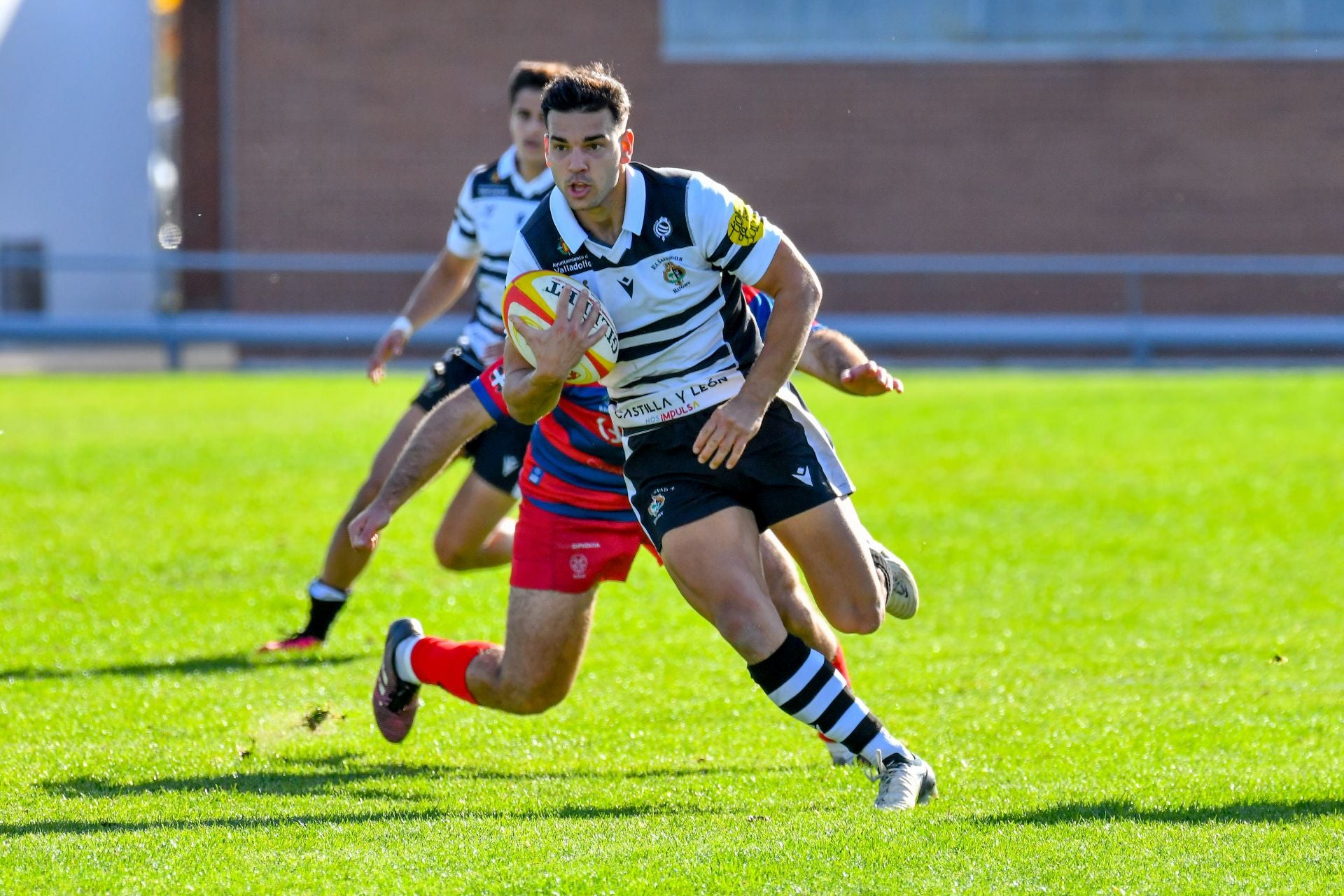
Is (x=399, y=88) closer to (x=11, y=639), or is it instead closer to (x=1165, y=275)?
(x=1165, y=275)

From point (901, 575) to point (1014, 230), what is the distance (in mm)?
20867

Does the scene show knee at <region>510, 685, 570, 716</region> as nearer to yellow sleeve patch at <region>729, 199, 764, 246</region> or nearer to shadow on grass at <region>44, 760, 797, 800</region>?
shadow on grass at <region>44, 760, 797, 800</region>

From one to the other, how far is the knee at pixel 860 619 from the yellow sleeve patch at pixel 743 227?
3.75ft

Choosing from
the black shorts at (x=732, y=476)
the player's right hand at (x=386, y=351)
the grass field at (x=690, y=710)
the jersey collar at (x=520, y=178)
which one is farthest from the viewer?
the player's right hand at (x=386, y=351)

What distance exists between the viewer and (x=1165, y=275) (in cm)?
2439

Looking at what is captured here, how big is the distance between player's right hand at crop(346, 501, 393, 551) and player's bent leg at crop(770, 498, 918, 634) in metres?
1.16

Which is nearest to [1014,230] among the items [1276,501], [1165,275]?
[1165,275]

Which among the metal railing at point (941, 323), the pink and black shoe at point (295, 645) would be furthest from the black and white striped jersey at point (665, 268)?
the metal railing at point (941, 323)

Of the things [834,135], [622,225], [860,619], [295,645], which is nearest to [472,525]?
[295,645]

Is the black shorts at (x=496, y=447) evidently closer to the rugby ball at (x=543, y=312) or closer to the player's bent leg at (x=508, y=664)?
the player's bent leg at (x=508, y=664)

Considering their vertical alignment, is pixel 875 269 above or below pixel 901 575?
below

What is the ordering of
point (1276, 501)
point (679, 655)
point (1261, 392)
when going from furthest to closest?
point (1261, 392) → point (1276, 501) → point (679, 655)

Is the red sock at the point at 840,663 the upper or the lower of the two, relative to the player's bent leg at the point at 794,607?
lower

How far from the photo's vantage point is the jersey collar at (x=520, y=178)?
7.02 meters
